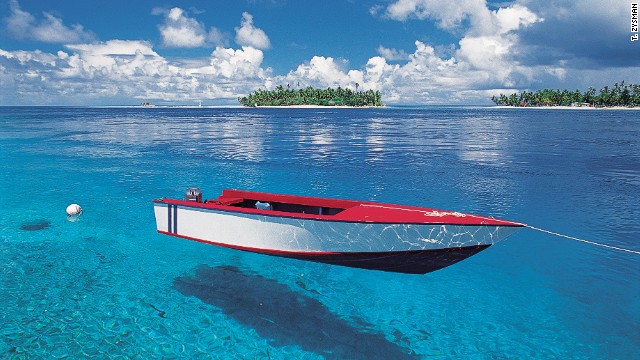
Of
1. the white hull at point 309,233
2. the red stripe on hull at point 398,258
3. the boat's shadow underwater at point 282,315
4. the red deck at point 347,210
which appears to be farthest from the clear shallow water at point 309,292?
the red deck at point 347,210

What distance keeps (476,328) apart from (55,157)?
1531 inches

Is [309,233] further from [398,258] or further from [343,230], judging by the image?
[398,258]

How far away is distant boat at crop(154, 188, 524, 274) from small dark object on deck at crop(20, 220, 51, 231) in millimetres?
6394

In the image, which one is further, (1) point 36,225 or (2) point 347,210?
(1) point 36,225

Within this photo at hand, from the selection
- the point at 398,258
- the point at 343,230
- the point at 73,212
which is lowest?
the point at 73,212

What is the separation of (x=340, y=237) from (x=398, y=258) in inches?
62.8

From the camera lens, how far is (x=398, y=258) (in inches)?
423

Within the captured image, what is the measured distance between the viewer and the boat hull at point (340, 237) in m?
9.79

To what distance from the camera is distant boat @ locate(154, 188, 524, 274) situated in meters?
9.77

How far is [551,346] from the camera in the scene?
890 cm

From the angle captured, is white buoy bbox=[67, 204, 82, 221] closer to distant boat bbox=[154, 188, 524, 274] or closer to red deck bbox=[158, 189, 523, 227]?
distant boat bbox=[154, 188, 524, 274]

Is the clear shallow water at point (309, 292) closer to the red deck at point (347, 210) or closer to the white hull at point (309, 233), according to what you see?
the white hull at point (309, 233)

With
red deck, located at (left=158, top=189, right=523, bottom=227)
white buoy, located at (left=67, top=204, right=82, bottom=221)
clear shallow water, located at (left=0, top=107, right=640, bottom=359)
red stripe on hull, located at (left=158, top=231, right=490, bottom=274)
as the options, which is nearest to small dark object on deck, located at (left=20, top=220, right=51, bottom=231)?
clear shallow water, located at (left=0, top=107, right=640, bottom=359)

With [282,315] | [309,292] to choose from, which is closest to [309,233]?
[309,292]
